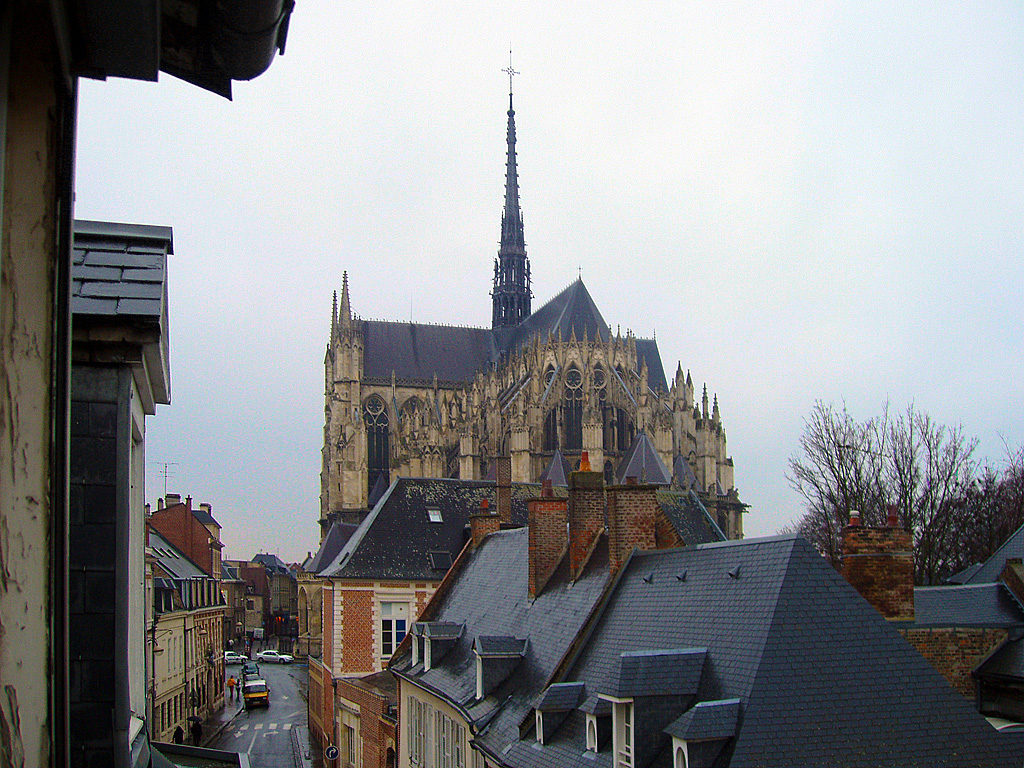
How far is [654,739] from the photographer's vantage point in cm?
1125

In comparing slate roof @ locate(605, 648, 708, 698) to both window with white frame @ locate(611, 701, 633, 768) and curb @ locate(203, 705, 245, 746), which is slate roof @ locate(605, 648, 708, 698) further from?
curb @ locate(203, 705, 245, 746)

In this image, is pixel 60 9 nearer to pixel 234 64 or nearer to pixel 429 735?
pixel 234 64

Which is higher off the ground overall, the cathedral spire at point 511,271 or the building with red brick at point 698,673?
the cathedral spire at point 511,271

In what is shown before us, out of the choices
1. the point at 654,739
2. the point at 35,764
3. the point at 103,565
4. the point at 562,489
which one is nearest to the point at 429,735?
the point at 654,739

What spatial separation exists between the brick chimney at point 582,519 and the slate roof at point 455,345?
57.3 metres

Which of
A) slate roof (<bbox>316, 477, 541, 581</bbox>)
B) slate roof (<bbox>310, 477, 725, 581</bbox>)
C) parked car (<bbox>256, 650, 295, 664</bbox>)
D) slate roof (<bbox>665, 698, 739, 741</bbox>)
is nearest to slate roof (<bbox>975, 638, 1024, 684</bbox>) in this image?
slate roof (<bbox>665, 698, 739, 741</bbox>)

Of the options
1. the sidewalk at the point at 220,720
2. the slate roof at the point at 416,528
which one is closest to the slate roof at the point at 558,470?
the sidewalk at the point at 220,720

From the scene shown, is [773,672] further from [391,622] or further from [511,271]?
[511,271]

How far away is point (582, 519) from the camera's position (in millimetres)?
18062

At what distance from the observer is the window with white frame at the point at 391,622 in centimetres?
Result: 3067

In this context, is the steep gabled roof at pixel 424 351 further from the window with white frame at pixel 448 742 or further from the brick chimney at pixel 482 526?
the window with white frame at pixel 448 742

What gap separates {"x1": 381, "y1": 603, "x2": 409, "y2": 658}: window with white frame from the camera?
30.7 m

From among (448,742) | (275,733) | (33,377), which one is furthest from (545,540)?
(275,733)

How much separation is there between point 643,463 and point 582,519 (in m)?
39.6
